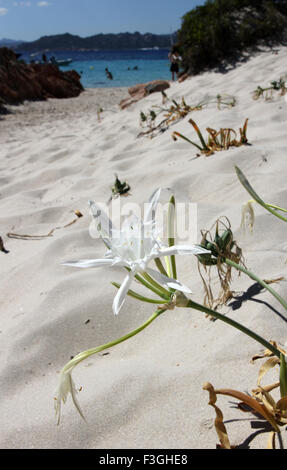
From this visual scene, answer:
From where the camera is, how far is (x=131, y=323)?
1.45 m

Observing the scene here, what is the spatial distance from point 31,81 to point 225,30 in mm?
5549

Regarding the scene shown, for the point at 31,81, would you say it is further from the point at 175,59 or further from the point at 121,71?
the point at 121,71

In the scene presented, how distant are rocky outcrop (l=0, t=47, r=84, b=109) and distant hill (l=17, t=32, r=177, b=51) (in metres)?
79.4

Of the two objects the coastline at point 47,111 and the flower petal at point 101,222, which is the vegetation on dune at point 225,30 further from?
the flower petal at point 101,222

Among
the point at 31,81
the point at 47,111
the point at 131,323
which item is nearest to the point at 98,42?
the point at 31,81

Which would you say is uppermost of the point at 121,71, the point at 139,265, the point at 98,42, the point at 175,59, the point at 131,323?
the point at 98,42

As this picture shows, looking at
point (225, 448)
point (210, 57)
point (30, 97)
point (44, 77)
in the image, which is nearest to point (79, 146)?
point (225, 448)

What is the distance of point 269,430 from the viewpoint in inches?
33.8

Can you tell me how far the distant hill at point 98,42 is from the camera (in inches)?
3396

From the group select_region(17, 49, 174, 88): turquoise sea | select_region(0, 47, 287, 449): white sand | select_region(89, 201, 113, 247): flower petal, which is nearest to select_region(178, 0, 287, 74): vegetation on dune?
select_region(17, 49, 174, 88): turquoise sea

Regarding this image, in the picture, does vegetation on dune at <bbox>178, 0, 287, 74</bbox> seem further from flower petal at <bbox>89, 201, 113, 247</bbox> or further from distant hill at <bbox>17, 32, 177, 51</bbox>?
distant hill at <bbox>17, 32, 177, 51</bbox>

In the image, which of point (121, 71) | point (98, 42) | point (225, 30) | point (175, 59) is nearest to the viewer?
point (225, 30)

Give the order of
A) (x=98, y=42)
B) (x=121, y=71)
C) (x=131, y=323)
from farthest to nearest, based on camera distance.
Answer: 1. (x=98, y=42)
2. (x=121, y=71)
3. (x=131, y=323)

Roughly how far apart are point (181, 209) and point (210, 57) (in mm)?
7205
